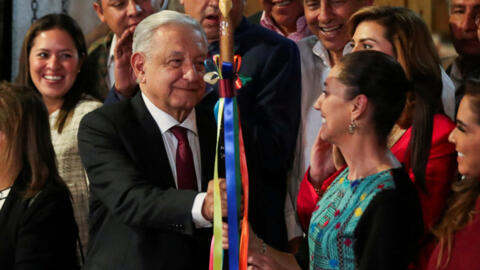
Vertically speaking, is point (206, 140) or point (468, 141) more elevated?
point (468, 141)

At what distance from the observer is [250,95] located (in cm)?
309

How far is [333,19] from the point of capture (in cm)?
330

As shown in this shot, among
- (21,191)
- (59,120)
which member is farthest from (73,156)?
(21,191)

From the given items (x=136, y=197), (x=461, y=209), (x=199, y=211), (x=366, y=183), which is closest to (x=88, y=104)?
(x=136, y=197)

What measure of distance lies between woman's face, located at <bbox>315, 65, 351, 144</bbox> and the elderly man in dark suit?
0.41 meters

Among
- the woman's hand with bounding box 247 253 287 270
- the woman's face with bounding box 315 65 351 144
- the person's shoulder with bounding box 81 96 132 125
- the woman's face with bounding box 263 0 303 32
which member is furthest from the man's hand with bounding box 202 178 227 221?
the woman's face with bounding box 263 0 303 32

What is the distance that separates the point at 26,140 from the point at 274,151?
96 centimetres

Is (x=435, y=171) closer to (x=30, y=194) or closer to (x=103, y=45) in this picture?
(x=30, y=194)

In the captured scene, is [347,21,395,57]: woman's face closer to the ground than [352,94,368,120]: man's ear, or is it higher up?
higher up

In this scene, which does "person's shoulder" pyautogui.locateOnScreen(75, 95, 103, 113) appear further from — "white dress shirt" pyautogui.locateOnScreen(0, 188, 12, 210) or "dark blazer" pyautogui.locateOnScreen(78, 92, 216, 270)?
"dark blazer" pyautogui.locateOnScreen(78, 92, 216, 270)

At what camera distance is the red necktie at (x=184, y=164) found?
2588 mm

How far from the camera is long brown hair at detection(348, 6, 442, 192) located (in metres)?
2.41

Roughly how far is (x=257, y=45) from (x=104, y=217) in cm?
98

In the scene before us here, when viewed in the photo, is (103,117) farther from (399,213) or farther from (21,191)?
(399,213)
